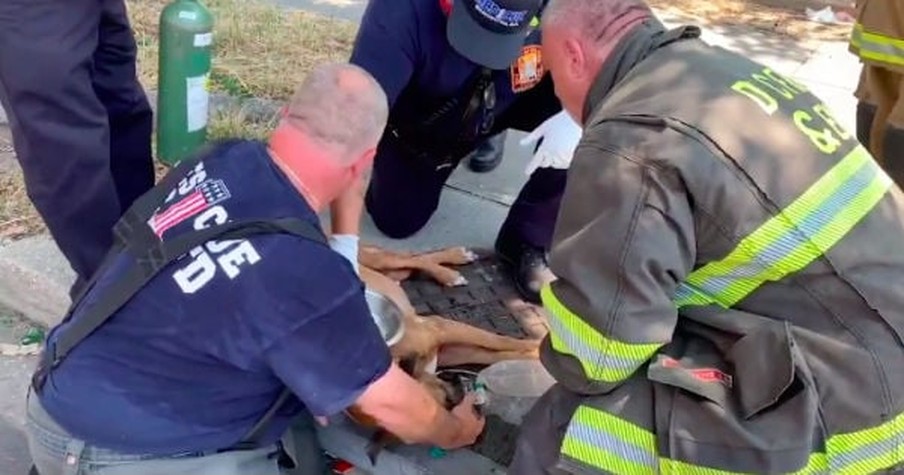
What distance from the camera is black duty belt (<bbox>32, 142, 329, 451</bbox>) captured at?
7.07ft

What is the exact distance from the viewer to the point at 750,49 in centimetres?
614

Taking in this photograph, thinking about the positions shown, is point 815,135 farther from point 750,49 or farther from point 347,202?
point 750,49

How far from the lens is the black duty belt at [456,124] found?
362cm

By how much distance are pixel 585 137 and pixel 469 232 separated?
1.89 meters

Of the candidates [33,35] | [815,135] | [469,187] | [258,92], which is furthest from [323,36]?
[815,135]

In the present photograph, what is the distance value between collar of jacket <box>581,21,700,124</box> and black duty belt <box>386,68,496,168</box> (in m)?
1.31

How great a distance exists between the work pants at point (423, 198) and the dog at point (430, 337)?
202mm

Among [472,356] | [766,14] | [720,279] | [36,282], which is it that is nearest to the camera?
[720,279]

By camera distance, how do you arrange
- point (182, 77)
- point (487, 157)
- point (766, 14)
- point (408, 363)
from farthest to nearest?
point (766, 14) → point (487, 157) → point (182, 77) → point (408, 363)

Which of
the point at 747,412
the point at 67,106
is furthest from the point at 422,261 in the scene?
the point at 747,412

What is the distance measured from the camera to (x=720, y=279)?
2.13 meters

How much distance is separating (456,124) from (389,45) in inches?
17.1

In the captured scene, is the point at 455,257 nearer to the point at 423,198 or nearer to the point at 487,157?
the point at 423,198

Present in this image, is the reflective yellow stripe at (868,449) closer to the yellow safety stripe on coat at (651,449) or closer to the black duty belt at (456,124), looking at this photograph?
the yellow safety stripe on coat at (651,449)
